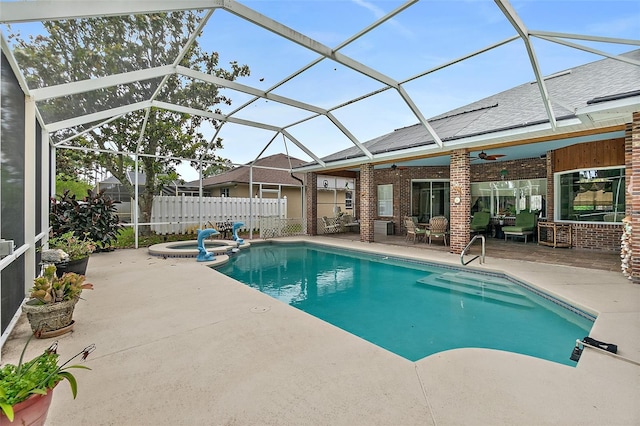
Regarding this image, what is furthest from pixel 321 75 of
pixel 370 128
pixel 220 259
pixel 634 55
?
pixel 634 55

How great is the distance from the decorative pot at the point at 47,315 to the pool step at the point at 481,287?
6.30 metres

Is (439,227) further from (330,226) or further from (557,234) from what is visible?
(330,226)

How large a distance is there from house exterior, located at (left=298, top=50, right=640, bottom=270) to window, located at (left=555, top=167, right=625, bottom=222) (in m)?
0.02

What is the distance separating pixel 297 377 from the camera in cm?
247

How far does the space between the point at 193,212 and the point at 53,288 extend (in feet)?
32.6

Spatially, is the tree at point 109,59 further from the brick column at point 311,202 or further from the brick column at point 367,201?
the brick column at point 311,202

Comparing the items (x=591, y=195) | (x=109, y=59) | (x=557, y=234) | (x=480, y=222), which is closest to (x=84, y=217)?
(x=109, y=59)

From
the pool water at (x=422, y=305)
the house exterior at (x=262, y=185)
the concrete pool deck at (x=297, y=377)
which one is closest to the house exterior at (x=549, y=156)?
the pool water at (x=422, y=305)

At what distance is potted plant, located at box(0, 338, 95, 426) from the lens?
149cm

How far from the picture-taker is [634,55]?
25.8 ft

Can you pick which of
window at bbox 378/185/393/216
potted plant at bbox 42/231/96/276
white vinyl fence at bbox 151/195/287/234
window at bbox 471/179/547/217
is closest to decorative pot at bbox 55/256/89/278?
potted plant at bbox 42/231/96/276

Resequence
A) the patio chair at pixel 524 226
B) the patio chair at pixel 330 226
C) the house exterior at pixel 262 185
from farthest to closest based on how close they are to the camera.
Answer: the house exterior at pixel 262 185 < the patio chair at pixel 330 226 < the patio chair at pixel 524 226

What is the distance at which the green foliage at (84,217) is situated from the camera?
6934 mm

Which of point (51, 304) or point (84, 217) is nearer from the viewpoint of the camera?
point (51, 304)
